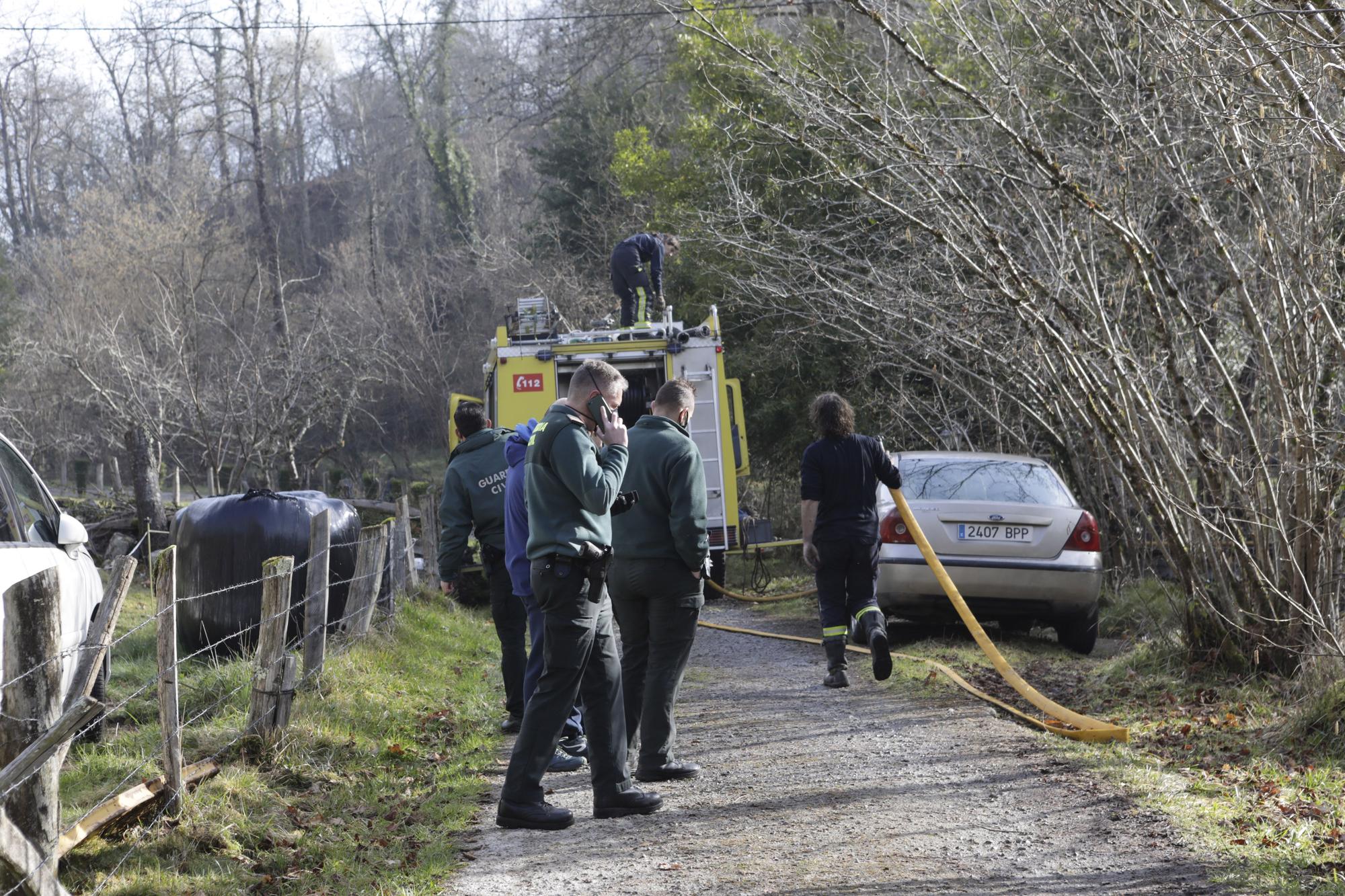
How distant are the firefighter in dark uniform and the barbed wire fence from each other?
2.88m

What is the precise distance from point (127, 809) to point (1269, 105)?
533 cm

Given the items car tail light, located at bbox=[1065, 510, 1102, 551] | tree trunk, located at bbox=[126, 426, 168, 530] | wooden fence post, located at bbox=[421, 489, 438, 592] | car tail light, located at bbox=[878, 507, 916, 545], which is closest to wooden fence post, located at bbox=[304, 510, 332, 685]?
car tail light, located at bbox=[878, 507, 916, 545]

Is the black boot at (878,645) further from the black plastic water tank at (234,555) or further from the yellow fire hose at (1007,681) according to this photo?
the black plastic water tank at (234,555)

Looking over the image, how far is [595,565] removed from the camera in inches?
202

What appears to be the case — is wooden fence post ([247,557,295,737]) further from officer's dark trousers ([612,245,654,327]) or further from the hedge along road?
officer's dark trousers ([612,245,654,327])

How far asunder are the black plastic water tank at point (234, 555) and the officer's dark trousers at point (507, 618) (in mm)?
2173

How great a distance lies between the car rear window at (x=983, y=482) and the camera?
952 cm

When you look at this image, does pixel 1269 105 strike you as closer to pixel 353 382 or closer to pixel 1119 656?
pixel 1119 656

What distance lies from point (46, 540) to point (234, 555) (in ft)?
8.12

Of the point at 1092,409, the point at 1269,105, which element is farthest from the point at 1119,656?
the point at 1269,105

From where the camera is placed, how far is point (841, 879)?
14.5ft

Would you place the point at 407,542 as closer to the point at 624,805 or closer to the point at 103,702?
the point at 624,805

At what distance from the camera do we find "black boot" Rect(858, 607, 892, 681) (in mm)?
7516

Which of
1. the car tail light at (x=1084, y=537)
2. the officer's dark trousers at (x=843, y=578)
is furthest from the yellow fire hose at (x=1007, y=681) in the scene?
the car tail light at (x=1084, y=537)
